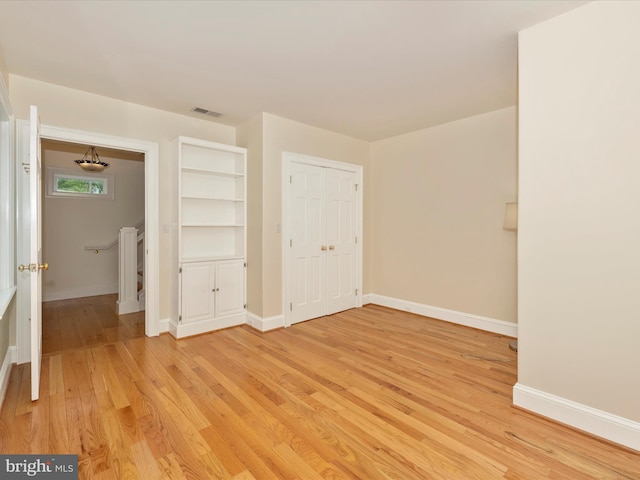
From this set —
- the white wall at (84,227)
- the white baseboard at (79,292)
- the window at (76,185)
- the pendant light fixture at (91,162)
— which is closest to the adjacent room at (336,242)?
the white baseboard at (79,292)

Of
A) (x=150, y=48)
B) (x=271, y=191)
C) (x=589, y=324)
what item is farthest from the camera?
(x=271, y=191)

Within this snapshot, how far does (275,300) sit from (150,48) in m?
2.83

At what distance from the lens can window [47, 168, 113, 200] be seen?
Answer: 5595 mm

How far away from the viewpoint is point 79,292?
5.86 metres

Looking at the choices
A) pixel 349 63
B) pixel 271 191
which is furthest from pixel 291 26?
pixel 271 191

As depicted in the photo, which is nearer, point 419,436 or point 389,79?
point 419,436

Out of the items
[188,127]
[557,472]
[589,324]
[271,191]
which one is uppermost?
[188,127]

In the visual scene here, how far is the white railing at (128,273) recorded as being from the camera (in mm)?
4781

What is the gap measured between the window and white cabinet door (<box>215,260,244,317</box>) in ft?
12.4

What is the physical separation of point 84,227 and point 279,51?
5.45 metres

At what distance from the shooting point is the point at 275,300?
13.2 ft

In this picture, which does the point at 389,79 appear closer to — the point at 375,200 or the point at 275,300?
the point at 375,200

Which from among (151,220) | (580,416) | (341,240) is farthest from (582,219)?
(151,220)

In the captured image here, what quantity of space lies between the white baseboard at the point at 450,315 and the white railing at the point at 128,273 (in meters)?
3.54
